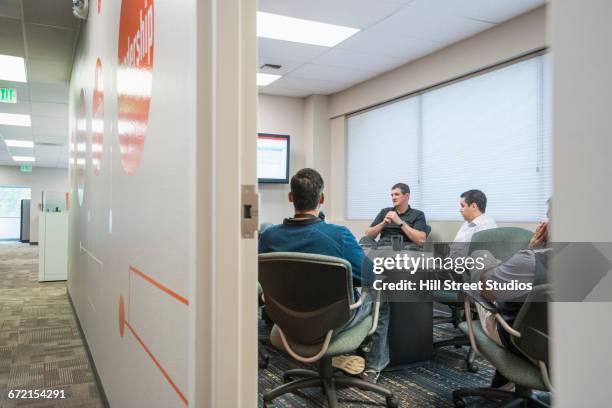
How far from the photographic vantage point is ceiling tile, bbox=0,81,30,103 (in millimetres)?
5655

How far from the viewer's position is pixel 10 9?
362cm

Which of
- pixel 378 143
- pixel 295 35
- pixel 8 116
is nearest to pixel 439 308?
pixel 378 143

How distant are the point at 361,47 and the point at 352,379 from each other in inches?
122

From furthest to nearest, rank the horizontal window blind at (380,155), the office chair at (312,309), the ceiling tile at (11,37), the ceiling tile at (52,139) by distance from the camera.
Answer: the ceiling tile at (52,139) → the horizontal window blind at (380,155) → the ceiling tile at (11,37) → the office chair at (312,309)

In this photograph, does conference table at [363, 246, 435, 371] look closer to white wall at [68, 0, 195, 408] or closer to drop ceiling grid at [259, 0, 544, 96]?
white wall at [68, 0, 195, 408]

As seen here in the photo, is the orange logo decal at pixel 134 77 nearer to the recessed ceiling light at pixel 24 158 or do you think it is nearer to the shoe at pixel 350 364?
the shoe at pixel 350 364

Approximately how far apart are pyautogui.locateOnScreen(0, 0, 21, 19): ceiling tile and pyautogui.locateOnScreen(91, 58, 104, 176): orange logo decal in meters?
1.33

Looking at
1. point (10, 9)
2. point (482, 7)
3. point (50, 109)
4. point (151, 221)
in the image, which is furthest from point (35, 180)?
point (151, 221)

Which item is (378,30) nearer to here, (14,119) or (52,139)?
(14,119)

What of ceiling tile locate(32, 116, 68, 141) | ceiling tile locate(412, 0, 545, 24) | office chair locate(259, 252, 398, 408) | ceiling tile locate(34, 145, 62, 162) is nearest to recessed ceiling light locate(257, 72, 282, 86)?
ceiling tile locate(412, 0, 545, 24)

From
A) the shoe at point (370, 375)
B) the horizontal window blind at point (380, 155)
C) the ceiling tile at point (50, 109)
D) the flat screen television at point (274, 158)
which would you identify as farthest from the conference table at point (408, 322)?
the ceiling tile at point (50, 109)

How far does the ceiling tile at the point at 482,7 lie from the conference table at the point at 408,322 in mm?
1840

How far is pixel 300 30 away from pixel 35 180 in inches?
584

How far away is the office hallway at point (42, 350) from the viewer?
258 centimetres
